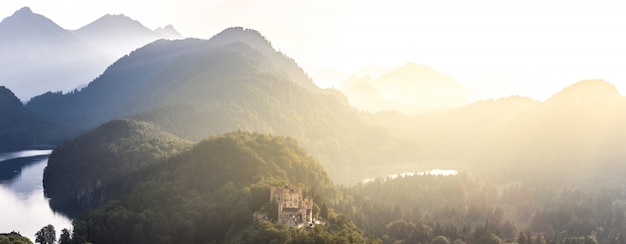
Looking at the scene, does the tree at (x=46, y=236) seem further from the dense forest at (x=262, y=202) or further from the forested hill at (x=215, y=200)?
the dense forest at (x=262, y=202)

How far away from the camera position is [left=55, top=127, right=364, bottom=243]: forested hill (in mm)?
89400

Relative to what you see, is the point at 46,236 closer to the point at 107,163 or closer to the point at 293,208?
the point at 293,208

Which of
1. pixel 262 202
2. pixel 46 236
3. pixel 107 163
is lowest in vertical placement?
pixel 46 236

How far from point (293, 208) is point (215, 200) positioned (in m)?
30.7

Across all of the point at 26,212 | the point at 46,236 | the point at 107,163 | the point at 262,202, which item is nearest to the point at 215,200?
the point at 262,202

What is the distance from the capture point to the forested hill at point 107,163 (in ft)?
516

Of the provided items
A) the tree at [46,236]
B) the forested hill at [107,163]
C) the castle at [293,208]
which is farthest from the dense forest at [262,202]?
the tree at [46,236]

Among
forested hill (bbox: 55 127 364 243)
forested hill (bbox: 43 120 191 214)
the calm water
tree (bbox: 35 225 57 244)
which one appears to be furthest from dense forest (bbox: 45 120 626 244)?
the calm water

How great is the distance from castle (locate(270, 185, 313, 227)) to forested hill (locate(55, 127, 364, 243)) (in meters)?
3.01

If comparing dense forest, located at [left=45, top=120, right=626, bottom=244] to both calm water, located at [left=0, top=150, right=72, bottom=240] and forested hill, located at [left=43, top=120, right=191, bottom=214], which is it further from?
calm water, located at [left=0, top=150, right=72, bottom=240]

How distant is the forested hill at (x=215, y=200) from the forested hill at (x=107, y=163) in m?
13.1

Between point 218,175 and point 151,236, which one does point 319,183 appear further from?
point 151,236

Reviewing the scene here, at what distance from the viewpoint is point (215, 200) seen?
110 metres

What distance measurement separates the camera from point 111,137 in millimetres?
190125
